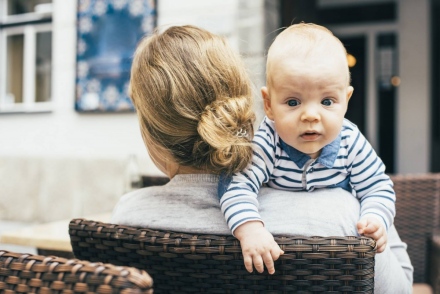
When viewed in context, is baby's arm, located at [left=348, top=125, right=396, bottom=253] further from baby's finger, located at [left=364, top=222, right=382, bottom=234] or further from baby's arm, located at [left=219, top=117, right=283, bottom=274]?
baby's arm, located at [left=219, top=117, right=283, bottom=274]

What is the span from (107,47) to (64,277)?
4.12m

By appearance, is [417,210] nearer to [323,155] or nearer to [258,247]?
[323,155]

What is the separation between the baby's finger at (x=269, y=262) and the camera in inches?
40.2

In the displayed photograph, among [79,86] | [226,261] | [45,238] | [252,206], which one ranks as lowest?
[45,238]

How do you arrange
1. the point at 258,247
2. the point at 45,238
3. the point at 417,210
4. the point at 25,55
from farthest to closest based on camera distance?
the point at 25,55
the point at 417,210
the point at 45,238
the point at 258,247

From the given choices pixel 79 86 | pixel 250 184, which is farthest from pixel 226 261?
pixel 79 86

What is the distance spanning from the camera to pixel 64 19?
497 centimetres

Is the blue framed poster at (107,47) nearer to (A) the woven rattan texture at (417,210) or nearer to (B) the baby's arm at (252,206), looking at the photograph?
(A) the woven rattan texture at (417,210)

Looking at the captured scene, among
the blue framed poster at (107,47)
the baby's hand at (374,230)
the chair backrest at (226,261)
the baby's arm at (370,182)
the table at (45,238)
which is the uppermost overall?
the blue framed poster at (107,47)

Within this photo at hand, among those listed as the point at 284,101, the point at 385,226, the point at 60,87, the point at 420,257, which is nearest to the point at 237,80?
the point at 284,101

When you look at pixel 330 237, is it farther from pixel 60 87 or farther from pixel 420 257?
pixel 60 87

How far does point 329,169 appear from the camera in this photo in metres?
1.23

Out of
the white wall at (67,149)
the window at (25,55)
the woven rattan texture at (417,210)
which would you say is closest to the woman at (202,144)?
the woven rattan texture at (417,210)

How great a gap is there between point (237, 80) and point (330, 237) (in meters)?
0.41
